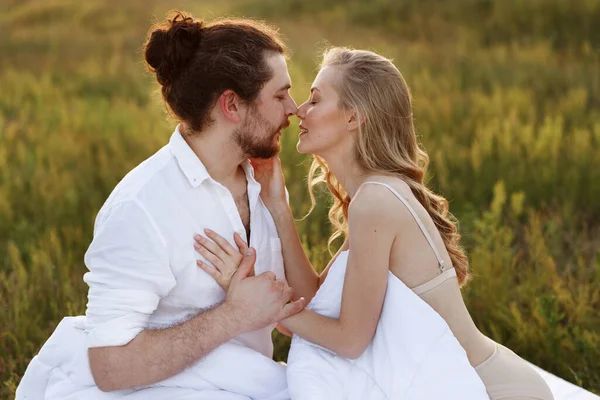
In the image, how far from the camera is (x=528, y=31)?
41.1 ft

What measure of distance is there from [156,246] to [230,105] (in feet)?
2.13

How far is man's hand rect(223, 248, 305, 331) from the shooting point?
3.24 metres

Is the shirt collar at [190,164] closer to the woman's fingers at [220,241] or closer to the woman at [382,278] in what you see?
the woman's fingers at [220,241]

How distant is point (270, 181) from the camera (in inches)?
147

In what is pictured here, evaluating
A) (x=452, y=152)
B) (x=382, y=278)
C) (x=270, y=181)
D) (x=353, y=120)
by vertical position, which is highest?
(x=353, y=120)

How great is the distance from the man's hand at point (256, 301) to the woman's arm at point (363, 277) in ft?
0.65

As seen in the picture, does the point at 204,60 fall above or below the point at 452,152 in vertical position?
above

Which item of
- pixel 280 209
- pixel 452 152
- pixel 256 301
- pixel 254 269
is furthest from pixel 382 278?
pixel 452 152

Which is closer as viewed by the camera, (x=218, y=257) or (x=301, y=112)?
(x=218, y=257)

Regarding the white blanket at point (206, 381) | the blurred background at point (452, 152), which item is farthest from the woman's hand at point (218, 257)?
the blurred background at point (452, 152)

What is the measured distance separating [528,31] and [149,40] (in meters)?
10.0

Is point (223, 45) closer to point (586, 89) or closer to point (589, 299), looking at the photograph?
point (589, 299)

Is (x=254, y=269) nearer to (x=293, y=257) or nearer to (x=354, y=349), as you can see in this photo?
(x=293, y=257)

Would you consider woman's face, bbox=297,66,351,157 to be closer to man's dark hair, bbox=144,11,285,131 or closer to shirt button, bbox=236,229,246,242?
man's dark hair, bbox=144,11,285,131
